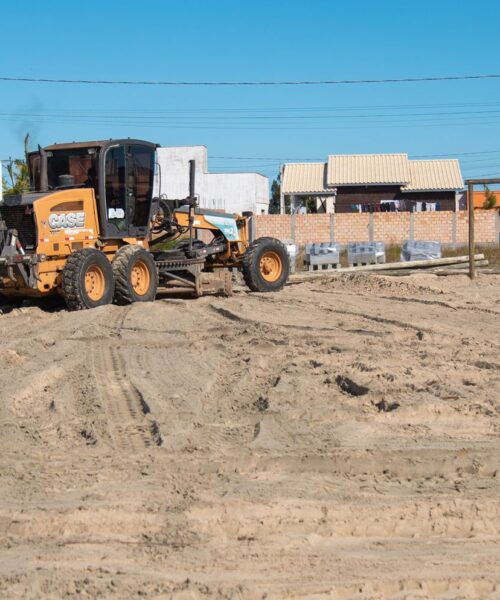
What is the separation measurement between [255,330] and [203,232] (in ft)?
20.7

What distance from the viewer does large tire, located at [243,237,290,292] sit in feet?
57.5

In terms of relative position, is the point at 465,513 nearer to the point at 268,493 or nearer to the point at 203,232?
the point at 268,493

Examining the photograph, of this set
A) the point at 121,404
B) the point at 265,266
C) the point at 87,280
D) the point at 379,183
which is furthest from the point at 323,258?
the point at 379,183

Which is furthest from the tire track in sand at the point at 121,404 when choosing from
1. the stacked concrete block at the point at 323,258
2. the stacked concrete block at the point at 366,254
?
the stacked concrete block at the point at 366,254

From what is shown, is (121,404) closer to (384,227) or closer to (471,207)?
(471,207)

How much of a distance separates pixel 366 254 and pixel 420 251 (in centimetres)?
159

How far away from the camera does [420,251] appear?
25.4 m

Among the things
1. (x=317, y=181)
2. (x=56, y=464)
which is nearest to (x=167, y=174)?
(x=317, y=181)

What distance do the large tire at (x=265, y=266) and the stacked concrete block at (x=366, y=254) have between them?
6.95 m

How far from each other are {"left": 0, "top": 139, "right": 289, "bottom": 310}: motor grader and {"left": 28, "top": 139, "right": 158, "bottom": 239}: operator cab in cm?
2

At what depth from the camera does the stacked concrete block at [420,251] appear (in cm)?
2523

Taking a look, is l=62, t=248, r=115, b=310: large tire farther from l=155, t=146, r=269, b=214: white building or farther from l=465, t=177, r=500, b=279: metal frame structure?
l=155, t=146, r=269, b=214: white building

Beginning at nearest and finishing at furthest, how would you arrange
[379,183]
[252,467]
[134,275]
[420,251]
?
[252,467] → [134,275] → [420,251] → [379,183]

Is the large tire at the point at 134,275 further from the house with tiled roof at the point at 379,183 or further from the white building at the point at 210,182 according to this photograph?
the house with tiled roof at the point at 379,183
